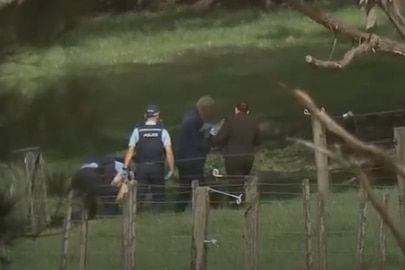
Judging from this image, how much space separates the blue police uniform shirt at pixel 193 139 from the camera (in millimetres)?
11562

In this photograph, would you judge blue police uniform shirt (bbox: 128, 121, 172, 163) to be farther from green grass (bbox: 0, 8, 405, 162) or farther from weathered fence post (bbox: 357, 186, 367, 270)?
weathered fence post (bbox: 357, 186, 367, 270)

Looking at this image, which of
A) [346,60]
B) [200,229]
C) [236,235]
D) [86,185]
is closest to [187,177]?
[236,235]

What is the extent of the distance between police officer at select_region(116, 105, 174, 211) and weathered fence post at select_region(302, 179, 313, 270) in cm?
211

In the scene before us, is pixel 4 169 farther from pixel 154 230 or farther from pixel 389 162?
pixel 154 230

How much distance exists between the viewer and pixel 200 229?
26.1 ft

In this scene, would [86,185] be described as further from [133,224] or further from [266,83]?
[266,83]

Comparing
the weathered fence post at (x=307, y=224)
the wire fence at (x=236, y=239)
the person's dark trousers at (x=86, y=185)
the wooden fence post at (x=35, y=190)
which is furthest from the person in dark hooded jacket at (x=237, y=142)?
the wooden fence post at (x=35, y=190)

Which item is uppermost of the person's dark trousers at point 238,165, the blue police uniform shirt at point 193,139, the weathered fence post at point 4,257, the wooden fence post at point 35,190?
the blue police uniform shirt at point 193,139

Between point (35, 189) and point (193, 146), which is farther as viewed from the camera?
point (193, 146)

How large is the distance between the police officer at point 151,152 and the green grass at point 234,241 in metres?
0.66

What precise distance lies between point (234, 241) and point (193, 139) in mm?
2722

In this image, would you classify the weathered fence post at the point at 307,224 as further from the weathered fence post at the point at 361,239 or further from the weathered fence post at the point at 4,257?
the weathered fence post at the point at 4,257

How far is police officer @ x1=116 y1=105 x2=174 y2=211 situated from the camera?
34.3ft

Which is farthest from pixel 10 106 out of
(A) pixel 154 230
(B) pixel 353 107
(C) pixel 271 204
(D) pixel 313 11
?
(B) pixel 353 107
